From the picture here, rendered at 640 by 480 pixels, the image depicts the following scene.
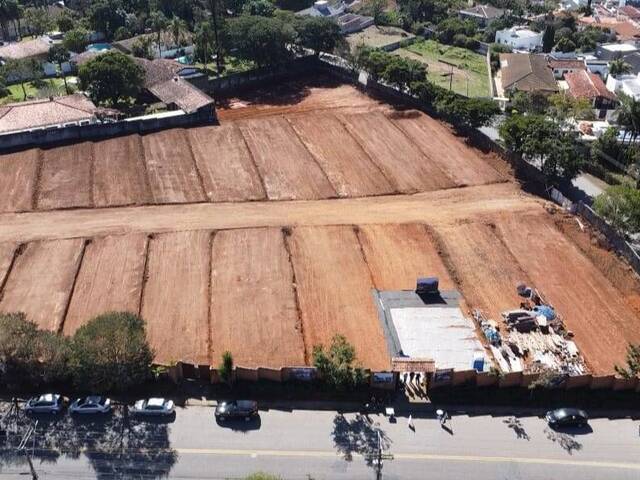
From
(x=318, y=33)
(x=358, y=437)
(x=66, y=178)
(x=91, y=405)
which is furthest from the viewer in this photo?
(x=318, y=33)

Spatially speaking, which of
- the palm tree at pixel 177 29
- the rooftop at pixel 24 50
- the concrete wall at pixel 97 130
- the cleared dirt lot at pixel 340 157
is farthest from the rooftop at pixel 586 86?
the rooftop at pixel 24 50

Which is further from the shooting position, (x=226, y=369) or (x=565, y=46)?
(x=565, y=46)

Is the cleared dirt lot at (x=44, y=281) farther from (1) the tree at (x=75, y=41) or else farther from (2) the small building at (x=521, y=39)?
(2) the small building at (x=521, y=39)

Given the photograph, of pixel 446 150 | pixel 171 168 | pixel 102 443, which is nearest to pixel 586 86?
pixel 446 150

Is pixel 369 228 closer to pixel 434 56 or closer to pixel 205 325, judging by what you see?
pixel 205 325

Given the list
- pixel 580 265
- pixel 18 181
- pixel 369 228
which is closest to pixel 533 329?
pixel 580 265

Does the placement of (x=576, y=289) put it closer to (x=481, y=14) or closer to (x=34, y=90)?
(x=34, y=90)
